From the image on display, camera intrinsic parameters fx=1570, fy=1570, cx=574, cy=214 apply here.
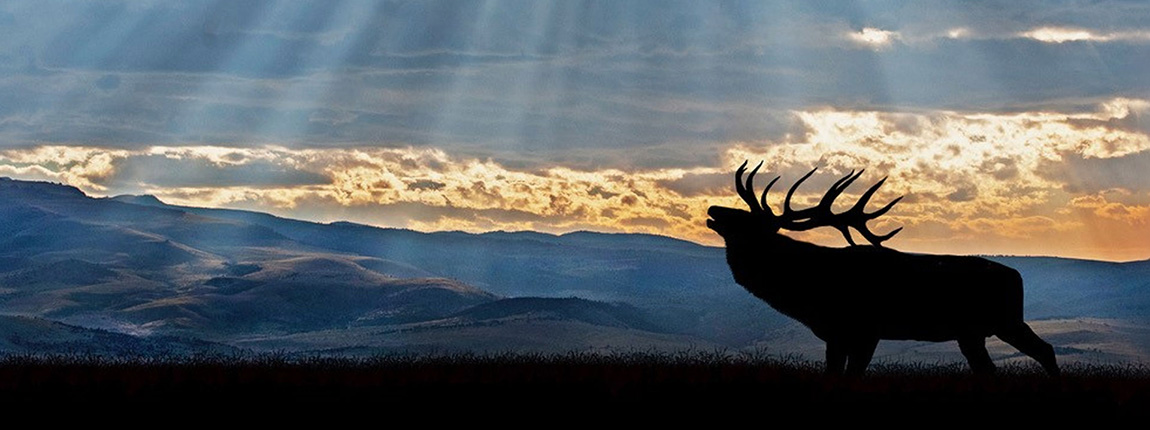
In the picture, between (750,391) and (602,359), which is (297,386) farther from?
(602,359)

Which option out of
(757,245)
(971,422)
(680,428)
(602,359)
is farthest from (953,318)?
(680,428)

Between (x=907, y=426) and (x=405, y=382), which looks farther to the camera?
(x=405, y=382)

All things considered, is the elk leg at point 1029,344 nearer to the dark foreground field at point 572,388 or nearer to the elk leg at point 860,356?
the elk leg at point 860,356

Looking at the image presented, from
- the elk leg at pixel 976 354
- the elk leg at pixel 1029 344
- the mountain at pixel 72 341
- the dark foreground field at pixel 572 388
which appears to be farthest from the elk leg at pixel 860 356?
the mountain at pixel 72 341

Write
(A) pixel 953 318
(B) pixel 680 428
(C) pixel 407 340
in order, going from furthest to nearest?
1. (C) pixel 407 340
2. (A) pixel 953 318
3. (B) pixel 680 428

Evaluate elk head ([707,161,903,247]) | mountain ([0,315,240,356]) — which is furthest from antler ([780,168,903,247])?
mountain ([0,315,240,356])

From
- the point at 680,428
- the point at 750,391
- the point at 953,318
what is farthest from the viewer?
the point at 953,318

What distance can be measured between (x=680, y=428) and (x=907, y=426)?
7.02 feet

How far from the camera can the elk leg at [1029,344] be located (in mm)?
19922

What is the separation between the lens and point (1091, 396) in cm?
1526

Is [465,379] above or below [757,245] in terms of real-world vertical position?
below

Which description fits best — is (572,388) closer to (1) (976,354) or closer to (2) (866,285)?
(2) (866,285)

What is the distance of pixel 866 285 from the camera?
1983 centimetres

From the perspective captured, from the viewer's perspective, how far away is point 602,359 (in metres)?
20.5
